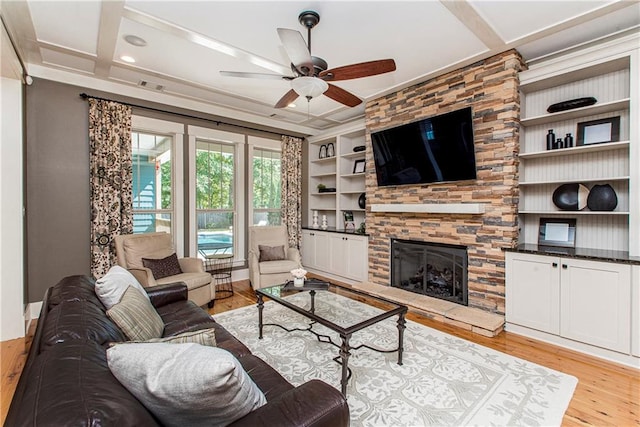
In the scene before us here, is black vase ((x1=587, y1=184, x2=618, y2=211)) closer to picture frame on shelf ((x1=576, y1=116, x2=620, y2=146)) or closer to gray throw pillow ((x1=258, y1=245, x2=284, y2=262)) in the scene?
picture frame on shelf ((x1=576, y1=116, x2=620, y2=146))

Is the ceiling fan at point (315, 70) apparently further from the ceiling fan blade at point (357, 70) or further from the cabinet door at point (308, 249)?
the cabinet door at point (308, 249)

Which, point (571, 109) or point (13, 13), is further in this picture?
point (571, 109)

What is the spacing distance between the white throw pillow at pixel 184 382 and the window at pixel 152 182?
386cm

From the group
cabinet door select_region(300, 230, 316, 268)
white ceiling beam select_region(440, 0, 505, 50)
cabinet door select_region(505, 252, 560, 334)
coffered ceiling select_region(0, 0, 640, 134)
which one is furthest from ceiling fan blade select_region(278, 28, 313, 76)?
cabinet door select_region(300, 230, 316, 268)

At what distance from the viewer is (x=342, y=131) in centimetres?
549

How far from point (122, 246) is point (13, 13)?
2323 mm

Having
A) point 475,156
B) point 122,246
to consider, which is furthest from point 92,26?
point 475,156

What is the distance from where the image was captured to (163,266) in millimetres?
3686

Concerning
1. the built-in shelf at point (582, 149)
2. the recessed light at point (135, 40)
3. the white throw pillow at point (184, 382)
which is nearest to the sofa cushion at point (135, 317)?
the white throw pillow at point (184, 382)

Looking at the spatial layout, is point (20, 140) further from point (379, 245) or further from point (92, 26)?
point (379, 245)

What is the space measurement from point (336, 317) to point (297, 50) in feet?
6.59

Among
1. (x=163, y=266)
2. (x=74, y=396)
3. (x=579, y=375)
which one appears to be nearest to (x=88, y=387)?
(x=74, y=396)

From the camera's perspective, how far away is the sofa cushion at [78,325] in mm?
1319

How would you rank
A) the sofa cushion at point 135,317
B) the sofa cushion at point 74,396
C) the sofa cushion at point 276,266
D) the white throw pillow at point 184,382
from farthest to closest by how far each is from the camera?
the sofa cushion at point 276,266 < the sofa cushion at point 135,317 < the white throw pillow at point 184,382 < the sofa cushion at point 74,396
